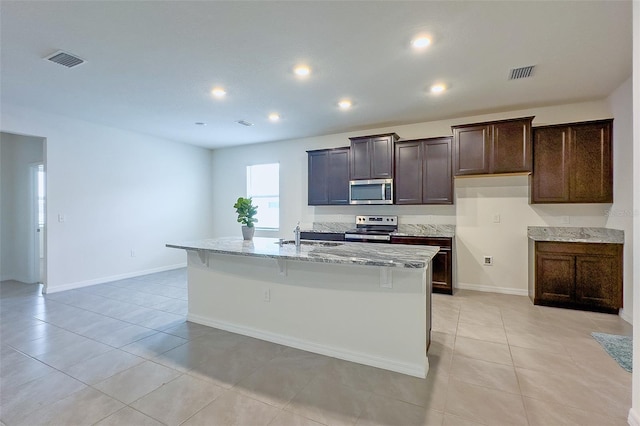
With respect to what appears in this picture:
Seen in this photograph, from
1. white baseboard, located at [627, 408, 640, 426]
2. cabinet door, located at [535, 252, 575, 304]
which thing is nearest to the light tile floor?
white baseboard, located at [627, 408, 640, 426]

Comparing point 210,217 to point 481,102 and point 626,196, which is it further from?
point 626,196

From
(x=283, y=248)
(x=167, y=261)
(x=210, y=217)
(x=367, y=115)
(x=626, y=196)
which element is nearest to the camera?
(x=283, y=248)

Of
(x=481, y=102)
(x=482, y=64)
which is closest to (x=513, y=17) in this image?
(x=482, y=64)

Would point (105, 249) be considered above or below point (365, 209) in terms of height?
below

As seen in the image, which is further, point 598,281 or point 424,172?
point 424,172

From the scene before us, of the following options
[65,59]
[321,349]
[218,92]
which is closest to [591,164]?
[321,349]

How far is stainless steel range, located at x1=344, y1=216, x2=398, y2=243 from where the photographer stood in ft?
15.7

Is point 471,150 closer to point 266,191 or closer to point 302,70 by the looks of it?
point 302,70

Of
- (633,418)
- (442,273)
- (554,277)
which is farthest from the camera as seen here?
(442,273)

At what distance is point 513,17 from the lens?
2.28 m

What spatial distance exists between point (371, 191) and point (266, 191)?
2.61 m

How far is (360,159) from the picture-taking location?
16.9 feet

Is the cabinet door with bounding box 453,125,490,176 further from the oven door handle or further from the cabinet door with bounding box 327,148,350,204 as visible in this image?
the cabinet door with bounding box 327,148,350,204

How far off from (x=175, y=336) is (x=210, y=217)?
468cm
